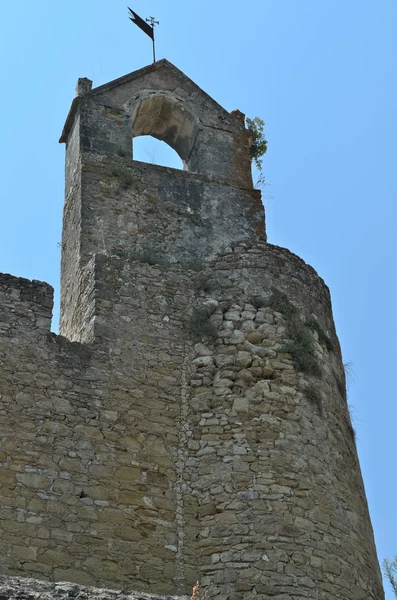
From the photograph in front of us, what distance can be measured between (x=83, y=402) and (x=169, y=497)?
128cm

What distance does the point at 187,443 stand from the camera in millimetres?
11602

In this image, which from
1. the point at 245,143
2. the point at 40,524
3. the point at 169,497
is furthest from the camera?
the point at 245,143

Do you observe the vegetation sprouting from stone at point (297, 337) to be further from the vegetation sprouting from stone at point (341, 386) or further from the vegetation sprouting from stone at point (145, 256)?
the vegetation sprouting from stone at point (145, 256)

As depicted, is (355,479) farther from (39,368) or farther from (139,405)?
(39,368)

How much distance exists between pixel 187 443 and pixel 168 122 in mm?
5667

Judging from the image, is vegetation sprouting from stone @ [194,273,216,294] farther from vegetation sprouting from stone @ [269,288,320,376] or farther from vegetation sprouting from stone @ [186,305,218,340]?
vegetation sprouting from stone @ [269,288,320,376]

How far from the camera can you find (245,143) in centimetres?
1567

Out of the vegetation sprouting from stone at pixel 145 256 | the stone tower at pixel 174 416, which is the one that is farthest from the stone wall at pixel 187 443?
the vegetation sprouting from stone at pixel 145 256

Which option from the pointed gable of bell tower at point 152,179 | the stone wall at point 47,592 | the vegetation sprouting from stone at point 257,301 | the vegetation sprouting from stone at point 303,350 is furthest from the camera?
the pointed gable of bell tower at point 152,179

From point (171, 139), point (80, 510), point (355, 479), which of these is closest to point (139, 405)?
point (80, 510)

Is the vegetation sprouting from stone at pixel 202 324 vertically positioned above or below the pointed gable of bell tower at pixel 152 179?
below

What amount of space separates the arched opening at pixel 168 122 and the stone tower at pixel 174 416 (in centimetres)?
142

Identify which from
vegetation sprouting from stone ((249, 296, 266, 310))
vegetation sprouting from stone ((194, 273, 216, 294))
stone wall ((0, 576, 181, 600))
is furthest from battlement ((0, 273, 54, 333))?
stone wall ((0, 576, 181, 600))

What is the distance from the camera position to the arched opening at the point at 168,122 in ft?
50.7
